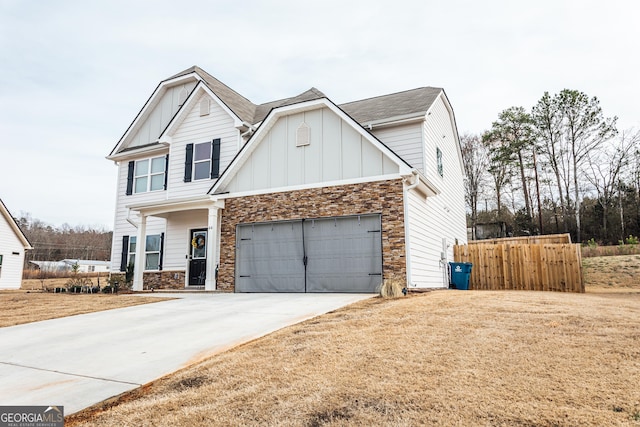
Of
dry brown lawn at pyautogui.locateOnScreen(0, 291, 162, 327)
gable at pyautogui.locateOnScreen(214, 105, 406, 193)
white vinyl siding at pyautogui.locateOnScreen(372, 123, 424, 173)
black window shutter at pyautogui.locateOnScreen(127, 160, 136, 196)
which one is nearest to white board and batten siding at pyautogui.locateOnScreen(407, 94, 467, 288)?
white vinyl siding at pyautogui.locateOnScreen(372, 123, 424, 173)

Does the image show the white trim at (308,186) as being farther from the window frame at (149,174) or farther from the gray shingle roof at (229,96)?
the window frame at (149,174)

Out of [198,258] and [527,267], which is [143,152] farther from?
[527,267]

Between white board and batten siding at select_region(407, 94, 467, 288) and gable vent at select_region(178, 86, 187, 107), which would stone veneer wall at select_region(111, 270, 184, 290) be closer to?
gable vent at select_region(178, 86, 187, 107)

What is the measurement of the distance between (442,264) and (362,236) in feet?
14.9

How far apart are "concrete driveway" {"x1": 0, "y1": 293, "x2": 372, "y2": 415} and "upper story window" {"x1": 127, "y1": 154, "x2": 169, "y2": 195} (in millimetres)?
8717

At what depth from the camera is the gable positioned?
1122cm

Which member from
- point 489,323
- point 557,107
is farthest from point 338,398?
point 557,107

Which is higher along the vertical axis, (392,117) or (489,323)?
(392,117)

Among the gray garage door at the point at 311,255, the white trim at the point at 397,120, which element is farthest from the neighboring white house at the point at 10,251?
the white trim at the point at 397,120

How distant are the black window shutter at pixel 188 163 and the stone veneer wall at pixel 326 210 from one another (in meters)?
3.20

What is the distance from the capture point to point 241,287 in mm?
12469

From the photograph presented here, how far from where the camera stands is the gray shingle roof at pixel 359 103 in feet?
45.0

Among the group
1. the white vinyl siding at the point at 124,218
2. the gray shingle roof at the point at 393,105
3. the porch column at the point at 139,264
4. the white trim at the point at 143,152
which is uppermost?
the gray shingle roof at the point at 393,105

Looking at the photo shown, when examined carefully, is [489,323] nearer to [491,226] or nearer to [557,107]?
[491,226]
